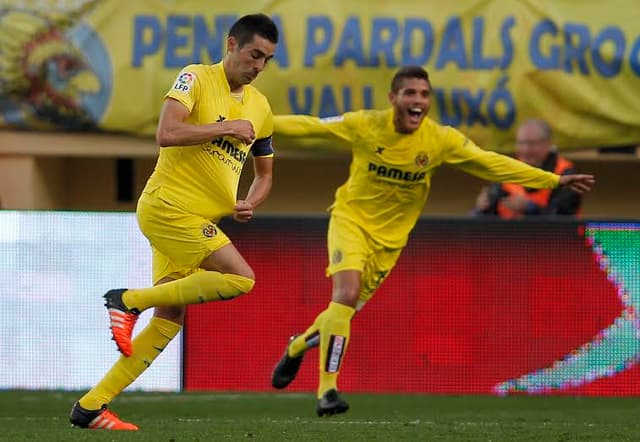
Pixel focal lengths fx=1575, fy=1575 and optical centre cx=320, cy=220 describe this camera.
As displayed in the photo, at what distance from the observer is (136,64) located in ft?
45.4

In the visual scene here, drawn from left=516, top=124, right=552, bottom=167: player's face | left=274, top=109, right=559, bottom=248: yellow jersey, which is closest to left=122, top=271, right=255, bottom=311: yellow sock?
left=274, top=109, right=559, bottom=248: yellow jersey

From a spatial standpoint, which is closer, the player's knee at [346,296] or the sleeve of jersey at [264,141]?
the sleeve of jersey at [264,141]

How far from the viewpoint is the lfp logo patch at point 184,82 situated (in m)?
7.77

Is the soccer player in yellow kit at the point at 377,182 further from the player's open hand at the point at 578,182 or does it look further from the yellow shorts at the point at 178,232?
the yellow shorts at the point at 178,232

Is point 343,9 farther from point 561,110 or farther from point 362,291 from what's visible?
point 362,291

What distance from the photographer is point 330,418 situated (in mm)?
9297

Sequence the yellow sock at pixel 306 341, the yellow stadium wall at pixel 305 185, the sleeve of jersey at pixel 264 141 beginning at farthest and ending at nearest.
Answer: the yellow stadium wall at pixel 305 185 < the yellow sock at pixel 306 341 < the sleeve of jersey at pixel 264 141

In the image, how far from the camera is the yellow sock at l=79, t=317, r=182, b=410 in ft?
26.2

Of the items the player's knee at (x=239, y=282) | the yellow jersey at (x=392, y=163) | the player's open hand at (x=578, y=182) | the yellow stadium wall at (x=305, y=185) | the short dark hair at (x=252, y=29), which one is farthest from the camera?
the yellow stadium wall at (x=305, y=185)

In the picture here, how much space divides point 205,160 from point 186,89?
0.39 metres

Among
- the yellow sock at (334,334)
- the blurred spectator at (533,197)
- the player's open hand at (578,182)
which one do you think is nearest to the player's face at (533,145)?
the blurred spectator at (533,197)

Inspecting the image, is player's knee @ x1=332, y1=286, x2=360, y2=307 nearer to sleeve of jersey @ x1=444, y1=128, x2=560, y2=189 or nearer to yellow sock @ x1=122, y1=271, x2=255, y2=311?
sleeve of jersey @ x1=444, y1=128, x2=560, y2=189

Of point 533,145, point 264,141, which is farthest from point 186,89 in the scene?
point 533,145

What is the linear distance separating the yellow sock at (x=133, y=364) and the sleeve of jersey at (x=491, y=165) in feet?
8.92
